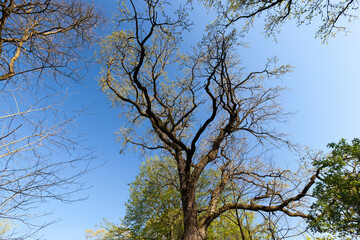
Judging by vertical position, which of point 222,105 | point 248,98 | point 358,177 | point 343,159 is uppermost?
point 248,98

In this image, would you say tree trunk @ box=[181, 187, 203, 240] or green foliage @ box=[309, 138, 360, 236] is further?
tree trunk @ box=[181, 187, 203, 240]

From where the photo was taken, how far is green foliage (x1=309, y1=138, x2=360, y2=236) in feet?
12.3

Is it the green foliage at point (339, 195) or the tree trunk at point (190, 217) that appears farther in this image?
the tree trunk at point (190, 217)

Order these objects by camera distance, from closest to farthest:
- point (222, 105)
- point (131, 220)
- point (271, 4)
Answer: point (271, 4) < point (222, 105) < point (131, 220)

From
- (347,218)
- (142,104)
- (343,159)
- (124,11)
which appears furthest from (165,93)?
(347,218)

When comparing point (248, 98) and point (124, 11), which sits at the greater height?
point (124, 11)

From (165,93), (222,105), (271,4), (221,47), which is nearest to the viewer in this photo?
(271,4)

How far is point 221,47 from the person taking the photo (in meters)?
6.45

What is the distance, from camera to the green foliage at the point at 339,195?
12.3 ft

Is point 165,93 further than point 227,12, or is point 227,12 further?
point 165,93

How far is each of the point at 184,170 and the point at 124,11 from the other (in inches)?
216

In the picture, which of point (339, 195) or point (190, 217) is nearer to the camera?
point (339, 195)

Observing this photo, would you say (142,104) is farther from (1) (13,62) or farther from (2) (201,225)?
(1) (13,62)

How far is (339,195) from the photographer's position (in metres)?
3.94
